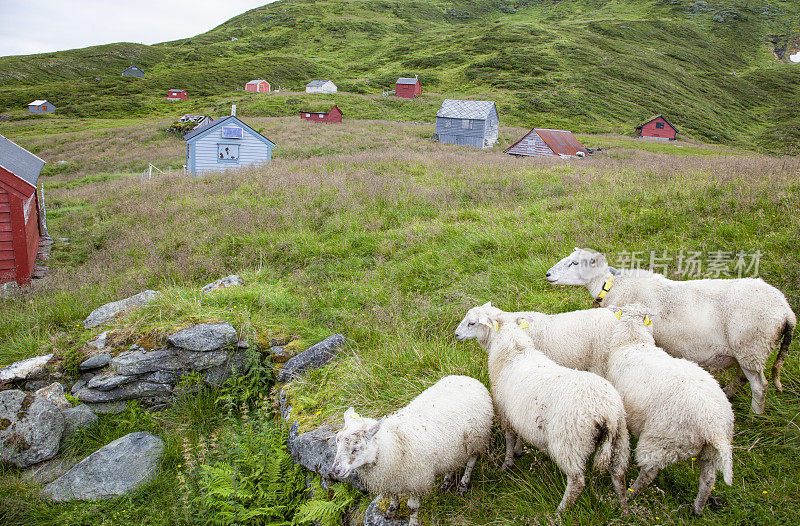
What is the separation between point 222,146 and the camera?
91.4 feet

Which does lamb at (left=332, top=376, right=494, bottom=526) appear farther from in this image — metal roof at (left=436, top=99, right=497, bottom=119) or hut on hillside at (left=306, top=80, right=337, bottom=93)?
hut on hillside at (left=306, top=80, right=337, bottom=93)

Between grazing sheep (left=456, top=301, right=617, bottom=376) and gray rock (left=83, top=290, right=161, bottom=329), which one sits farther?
gray rock (left=83, top=290, right=161, bottom=329)

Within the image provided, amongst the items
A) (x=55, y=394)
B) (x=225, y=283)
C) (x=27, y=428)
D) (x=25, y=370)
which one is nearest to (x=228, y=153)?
(x=225, y=283)

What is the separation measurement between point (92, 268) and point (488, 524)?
1215 cm

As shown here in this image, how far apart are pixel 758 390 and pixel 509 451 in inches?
99.4

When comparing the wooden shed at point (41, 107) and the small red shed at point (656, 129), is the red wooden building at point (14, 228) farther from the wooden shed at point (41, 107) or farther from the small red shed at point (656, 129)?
the wooden shed at point (41, 107)

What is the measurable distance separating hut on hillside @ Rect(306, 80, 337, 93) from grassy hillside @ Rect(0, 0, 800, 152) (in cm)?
268

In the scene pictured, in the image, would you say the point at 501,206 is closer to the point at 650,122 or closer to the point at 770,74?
the point at 650,122

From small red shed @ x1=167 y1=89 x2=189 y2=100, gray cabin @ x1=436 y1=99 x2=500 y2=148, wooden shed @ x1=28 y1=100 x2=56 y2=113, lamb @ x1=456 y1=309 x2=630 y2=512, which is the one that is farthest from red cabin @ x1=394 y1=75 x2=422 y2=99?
lamb @ x1=456 y1=309 x2=630 y2=512

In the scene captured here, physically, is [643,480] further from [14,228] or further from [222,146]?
[222,146]

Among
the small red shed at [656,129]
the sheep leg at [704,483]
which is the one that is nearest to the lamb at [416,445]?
the sheep leg at [704,483]

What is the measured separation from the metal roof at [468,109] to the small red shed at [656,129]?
21.6 meters

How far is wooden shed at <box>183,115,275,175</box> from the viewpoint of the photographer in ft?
89.5

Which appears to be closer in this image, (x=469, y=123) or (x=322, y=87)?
(x=469, y=123)
